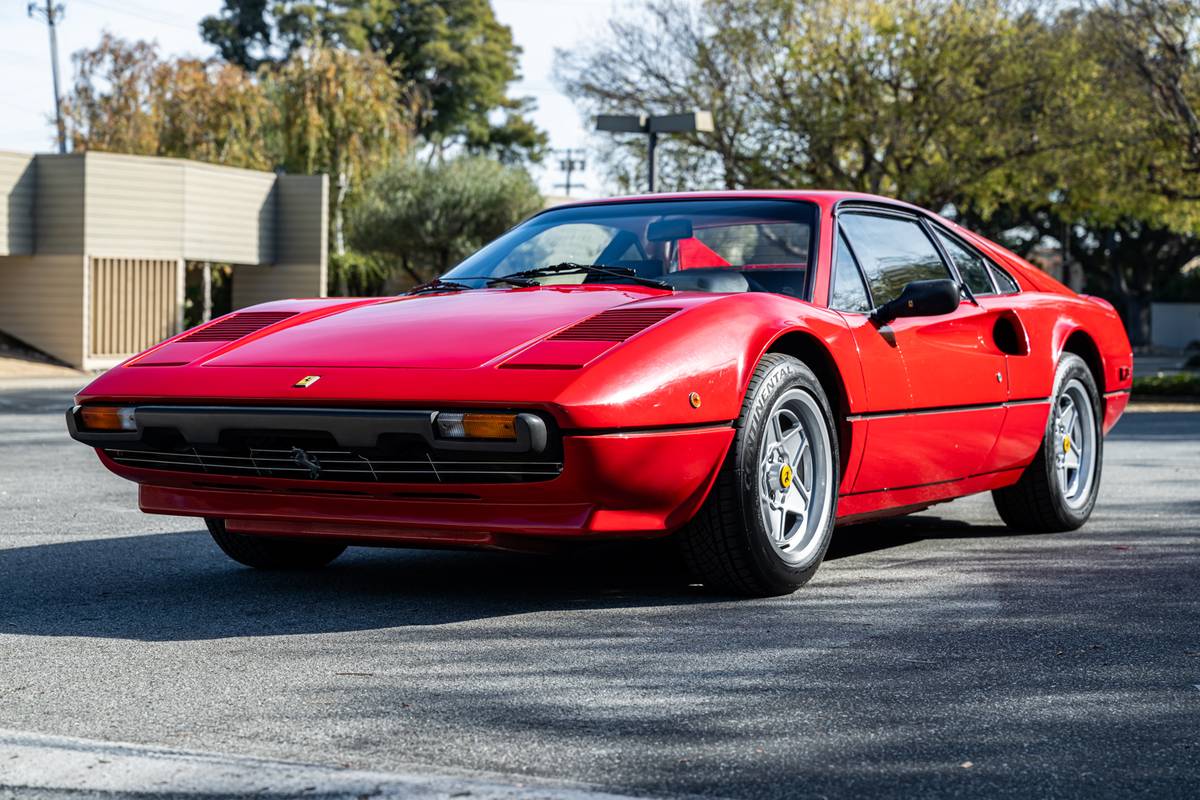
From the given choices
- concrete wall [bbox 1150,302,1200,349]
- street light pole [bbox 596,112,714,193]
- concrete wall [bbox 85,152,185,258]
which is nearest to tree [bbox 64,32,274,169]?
concrete wall [bbox 85,152,185,258]

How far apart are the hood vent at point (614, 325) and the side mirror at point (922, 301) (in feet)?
3.62

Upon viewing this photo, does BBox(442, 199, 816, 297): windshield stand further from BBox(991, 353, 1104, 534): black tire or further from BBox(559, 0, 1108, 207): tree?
BBox(559, 0, 1108, 207): tree

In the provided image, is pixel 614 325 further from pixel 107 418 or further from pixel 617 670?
pixel 107 418

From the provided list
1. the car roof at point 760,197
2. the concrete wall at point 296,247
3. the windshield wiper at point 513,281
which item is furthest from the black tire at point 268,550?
the concrete wall at point 296,247

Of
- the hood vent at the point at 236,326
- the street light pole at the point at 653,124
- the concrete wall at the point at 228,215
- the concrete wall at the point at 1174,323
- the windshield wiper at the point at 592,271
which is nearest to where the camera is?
the hood vent at the point at 236,326

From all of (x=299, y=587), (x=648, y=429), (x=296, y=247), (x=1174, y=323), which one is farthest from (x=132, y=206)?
(x=1174, y=323)

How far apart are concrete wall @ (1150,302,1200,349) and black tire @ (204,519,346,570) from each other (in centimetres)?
5254

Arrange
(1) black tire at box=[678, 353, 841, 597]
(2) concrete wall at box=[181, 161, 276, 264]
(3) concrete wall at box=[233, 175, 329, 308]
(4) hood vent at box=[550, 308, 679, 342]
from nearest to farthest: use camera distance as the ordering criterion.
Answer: (4) hood vent at box=[550, 308, 679, 342] < (1) black tire at box=[678, 353, 841, 597] < (2) concrete wall at box=[181, 161, 276, 264] < (3) concrete wall at box=[233, 175, 329, 308]

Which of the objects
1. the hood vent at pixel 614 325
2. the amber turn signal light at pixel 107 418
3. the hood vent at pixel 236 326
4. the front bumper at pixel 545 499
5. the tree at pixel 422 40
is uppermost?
the tree at pixel 422 40

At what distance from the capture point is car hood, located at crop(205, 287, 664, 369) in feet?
14.1

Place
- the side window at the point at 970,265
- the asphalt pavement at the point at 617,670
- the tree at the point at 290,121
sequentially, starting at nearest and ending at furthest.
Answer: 1. the asphalt pavement at the point at 617,670
2. the side window at the point at 970,265
3. the tree at the point at 290,121

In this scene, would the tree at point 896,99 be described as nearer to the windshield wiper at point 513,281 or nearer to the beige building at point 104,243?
the beige building at point 104,243

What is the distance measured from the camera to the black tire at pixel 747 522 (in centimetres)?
444

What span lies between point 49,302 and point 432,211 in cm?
1160
